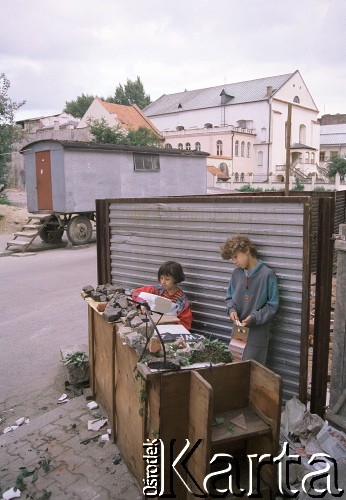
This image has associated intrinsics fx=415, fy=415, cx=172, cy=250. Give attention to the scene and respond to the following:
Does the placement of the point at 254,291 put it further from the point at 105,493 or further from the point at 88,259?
the point at 88,259

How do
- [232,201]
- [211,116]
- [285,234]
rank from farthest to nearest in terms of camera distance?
[211,116] → [232,201] → [285,234]

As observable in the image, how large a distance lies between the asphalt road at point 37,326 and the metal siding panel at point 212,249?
150cm

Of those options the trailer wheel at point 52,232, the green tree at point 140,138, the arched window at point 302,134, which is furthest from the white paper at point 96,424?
the arched window at point 302,134

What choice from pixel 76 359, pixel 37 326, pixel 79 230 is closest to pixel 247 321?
pixel 76 359

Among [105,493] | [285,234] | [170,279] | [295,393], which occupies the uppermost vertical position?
[285,234]

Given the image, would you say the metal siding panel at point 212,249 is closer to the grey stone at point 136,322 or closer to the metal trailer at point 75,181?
the grey stone at point 136,322

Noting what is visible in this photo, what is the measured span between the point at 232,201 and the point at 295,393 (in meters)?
1.75

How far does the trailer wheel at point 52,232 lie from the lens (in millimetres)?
15805

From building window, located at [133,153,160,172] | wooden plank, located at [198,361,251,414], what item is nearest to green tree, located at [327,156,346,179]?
building window, located at [133,153,160,172]

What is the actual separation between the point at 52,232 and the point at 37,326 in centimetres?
954

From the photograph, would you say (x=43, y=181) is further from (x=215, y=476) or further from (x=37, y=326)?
(x=215, y=476)

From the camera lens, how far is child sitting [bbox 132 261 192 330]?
3.97m

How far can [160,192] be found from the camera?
1859 cm

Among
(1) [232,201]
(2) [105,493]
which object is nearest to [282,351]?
(1) [232,201]
